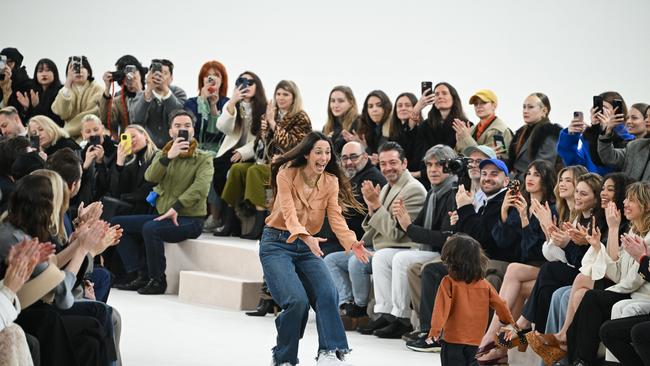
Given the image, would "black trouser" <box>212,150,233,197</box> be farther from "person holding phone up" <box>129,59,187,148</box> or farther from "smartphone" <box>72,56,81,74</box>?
"smartphone" <box>72,56,81,74</box>

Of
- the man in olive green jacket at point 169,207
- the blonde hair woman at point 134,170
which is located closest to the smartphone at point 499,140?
the man in olive green jacket at point 169,207

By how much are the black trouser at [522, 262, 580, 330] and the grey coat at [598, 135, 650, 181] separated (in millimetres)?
849

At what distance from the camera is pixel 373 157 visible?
8.89 meters

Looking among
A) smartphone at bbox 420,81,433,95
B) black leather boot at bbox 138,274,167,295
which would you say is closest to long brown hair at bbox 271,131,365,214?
smartphone at bbox 420,81,433,95

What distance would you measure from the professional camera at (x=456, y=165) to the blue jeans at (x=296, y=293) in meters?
1.56

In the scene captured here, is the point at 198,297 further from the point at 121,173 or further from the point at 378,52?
the point at 378,52

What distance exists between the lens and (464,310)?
610cm

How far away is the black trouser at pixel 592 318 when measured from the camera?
21.1 feet

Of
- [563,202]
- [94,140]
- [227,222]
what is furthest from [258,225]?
[563,202]

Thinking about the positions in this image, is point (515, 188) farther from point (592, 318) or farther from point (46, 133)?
point (46, 133)

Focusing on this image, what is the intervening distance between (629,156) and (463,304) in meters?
1.90

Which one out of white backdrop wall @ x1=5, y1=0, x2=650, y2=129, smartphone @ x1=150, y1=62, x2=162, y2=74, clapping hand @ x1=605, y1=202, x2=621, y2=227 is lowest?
clapping hand @ x1=605, y1=202, x2=621, y2=227

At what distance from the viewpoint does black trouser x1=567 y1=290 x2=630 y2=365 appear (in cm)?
642

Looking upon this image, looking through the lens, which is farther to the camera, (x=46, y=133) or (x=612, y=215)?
(x=46, y=133)
